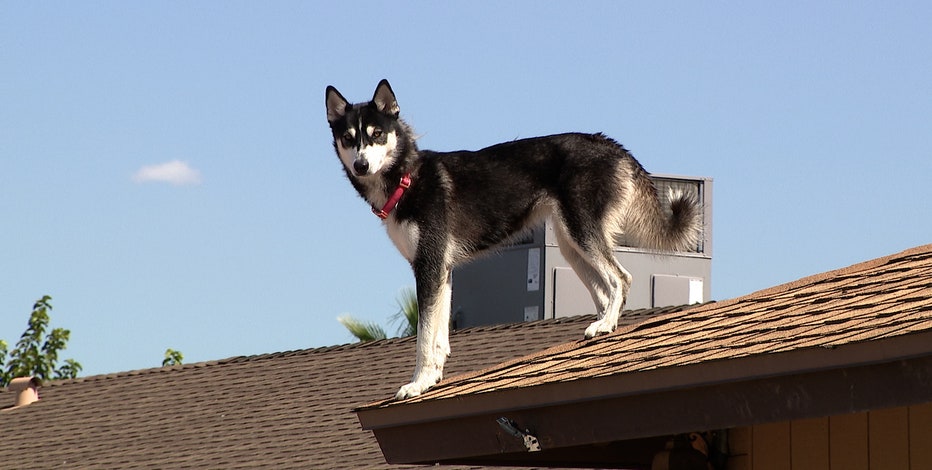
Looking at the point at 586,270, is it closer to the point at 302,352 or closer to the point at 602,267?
the point at 602,267

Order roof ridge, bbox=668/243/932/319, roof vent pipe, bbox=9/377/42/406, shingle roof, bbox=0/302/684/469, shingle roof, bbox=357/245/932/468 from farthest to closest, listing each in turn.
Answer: roof vent pipe, bbox=9/377/42/406 → shingle roof, bbox=0/302/684/469 → roof ridge, bbox=668/243/932/319 → shingle roof, bbox=357/245/932/468

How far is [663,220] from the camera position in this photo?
8.31 m

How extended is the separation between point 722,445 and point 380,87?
2942 mm

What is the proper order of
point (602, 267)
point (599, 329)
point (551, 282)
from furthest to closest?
1. point (551, 282)
2. point (602, 267)
3. point (599, 329)

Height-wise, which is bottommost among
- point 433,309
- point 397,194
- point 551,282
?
point 433,309

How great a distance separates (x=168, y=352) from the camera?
32.4 metres

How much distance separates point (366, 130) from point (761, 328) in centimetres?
297

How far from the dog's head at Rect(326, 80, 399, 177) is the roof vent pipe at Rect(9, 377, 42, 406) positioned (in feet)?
38.7

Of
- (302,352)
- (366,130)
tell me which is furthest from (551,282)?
(366,130)

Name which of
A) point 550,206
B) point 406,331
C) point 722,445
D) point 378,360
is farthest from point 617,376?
point 406,331

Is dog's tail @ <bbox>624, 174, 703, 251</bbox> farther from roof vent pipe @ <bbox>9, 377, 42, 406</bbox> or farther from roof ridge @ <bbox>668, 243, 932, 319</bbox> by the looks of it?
roof vent pipe @ <bbox>9, 377, 42, 406</bbox>

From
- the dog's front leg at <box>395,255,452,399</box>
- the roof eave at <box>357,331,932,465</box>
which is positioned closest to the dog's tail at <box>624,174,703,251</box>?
the dog's front leg at <box>395,255,452,399</box>

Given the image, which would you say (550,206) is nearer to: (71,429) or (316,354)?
(316,354)

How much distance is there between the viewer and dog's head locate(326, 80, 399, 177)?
25.6 ft
